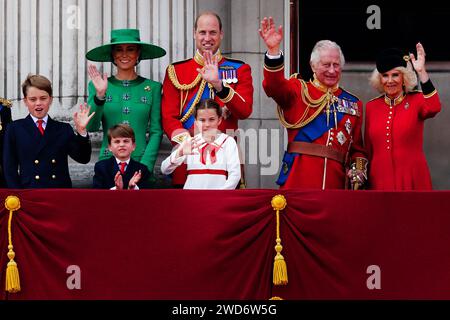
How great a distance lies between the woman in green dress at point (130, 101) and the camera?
1046 cm

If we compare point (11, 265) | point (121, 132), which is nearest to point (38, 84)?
point (121, 132)

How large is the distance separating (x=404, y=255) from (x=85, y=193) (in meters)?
2.08

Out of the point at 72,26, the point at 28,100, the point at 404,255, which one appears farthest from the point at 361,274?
the point at 72,26

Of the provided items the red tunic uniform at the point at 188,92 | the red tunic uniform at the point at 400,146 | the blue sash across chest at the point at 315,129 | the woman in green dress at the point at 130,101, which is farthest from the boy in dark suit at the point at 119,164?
the red tunic uniform at the point at 400,146

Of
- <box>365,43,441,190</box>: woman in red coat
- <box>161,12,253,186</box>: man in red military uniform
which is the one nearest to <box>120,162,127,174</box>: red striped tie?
<box>161,12,253,186</box>: man in red military uniform

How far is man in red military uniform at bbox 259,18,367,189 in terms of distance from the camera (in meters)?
10.4

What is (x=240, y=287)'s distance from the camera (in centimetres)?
935

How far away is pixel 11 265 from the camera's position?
30.3 feet

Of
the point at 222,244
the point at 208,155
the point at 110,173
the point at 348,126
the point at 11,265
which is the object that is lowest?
the point at 11,265

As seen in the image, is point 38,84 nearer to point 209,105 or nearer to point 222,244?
point 209,105

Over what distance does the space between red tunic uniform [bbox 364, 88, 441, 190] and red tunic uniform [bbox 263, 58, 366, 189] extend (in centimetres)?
19

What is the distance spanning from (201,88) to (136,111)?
505 millimetres

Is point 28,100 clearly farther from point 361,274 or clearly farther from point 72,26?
point 361,274
